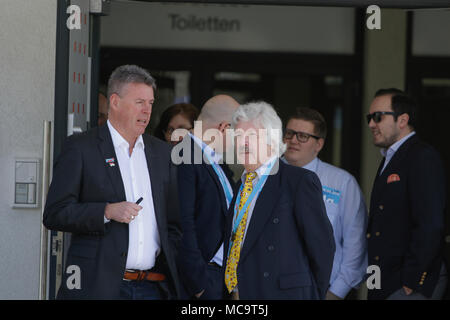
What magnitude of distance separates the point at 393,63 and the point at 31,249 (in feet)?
13.4

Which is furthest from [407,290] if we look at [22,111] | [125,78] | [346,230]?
[22,111]

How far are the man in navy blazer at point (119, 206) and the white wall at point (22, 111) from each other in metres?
1.17

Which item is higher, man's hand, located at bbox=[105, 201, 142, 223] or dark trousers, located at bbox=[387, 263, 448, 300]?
man's hand, located at bbox=[105, 201, 142, 223]

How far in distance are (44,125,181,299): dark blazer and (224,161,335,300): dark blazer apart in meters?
0.51

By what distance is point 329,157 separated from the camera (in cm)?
829

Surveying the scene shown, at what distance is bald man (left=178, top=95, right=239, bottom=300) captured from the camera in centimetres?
346

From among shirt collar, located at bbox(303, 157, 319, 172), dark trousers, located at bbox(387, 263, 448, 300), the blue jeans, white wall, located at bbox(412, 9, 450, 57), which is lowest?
dark trousers, located at bbox(387, 263, 448, 300)

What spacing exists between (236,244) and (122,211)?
19.4 inches

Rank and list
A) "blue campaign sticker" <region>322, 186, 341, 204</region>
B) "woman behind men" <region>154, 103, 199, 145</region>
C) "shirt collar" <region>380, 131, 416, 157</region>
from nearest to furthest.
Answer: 1. "shirt collar" <region>380, 131, 416, 157</region>
2. "blue campaign sticker" <region>322, 186, 341, 204</region>
3. "woman behind men" <region>154, 103, 199, 145</region>

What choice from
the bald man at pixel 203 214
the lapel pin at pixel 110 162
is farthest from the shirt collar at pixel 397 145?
the lapel pin at pixel 110 162

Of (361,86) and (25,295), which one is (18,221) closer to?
(25,295)

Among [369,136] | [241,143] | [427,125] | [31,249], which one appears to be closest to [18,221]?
[31,249]

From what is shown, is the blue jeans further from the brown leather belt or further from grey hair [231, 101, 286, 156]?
grey hair [231, 101, 286, 156]

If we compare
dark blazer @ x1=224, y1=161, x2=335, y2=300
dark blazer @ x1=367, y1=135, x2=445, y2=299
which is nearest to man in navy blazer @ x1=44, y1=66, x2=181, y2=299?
dark blazer @ x1=224, y1=161, x2=335, y2=300
